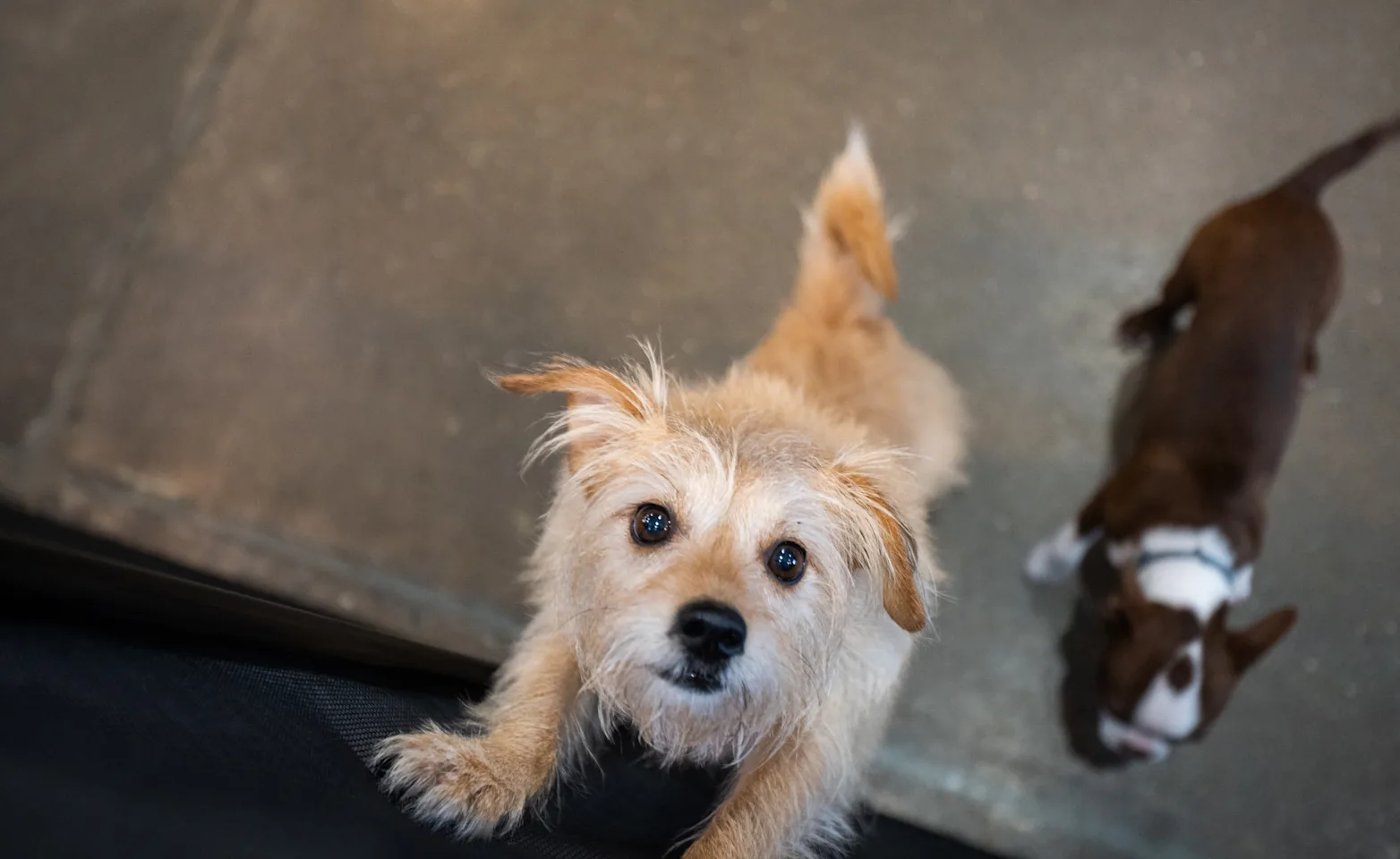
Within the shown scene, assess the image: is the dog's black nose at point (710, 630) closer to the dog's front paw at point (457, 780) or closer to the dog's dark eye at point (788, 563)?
the dog's dark eye at point (788, 563)

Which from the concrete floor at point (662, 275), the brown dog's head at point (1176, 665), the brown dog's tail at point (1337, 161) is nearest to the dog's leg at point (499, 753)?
the concrete floor at point (662, 275)

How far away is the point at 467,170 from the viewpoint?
256 cm

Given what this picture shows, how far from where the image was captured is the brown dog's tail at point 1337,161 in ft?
6.88

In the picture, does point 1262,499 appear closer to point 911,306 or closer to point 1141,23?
point 911,306

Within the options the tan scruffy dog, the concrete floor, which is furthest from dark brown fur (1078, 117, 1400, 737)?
the tan scruffy dog

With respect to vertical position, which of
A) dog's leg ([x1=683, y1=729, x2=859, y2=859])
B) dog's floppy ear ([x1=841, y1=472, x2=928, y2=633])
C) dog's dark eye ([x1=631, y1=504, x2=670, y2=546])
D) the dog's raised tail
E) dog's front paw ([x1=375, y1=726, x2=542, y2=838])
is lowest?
dog's front paw ([x1=375, y1=726, x2=542, y2=838])

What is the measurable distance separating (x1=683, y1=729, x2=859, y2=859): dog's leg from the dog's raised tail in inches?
33.6

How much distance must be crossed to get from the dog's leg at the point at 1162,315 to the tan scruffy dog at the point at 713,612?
1.10 metres

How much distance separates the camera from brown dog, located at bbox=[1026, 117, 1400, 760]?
179cm

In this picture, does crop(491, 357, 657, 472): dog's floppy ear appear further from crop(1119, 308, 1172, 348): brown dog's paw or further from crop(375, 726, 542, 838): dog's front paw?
crop(1119, 308, 1172, 348): brown dog's paw

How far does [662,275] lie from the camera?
2.46 meters

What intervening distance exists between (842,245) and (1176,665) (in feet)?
3.56

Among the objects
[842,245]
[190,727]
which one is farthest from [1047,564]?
[190,727]

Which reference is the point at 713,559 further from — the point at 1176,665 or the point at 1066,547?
A: the point at 1066,547
